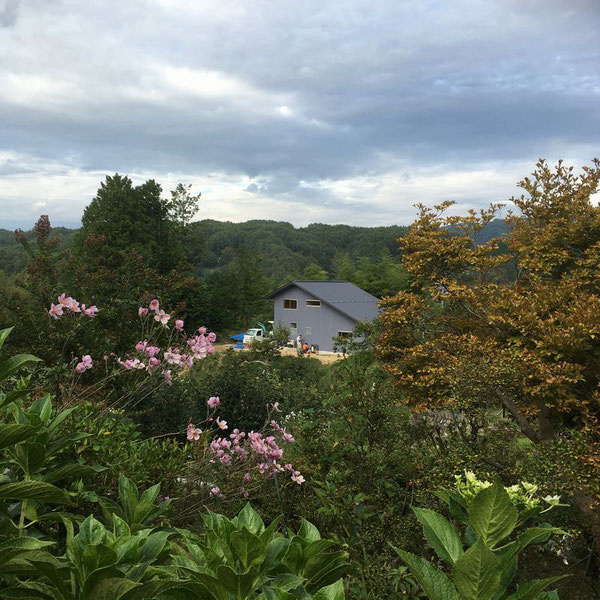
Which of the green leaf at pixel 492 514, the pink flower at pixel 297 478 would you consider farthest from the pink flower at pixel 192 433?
the green leaf at pixel 492 514

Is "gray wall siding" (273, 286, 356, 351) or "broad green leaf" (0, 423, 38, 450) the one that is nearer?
"broad green leaf" (0, 423, 38, 450)

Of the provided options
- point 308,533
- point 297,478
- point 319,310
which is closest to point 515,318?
point 297,478

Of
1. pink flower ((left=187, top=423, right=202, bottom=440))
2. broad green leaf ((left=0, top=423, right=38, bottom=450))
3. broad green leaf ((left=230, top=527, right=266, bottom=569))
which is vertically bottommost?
pink flower ((left=187, top=423, right=202, bottom=440))

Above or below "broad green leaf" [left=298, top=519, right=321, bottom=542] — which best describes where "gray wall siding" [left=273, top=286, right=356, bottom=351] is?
below

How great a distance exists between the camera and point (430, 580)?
4.04ft

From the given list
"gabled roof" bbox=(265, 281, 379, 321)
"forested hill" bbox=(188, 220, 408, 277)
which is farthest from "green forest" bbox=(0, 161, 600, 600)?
"forested hill" bbox=(188, 220, 408, 277)

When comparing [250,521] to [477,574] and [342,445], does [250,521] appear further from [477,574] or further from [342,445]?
[342,445]

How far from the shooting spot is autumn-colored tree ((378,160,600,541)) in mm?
5824

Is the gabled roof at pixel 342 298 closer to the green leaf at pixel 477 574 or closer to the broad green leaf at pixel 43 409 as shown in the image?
the broad green leaf at pixel 43 409

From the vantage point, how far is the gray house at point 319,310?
37.7m

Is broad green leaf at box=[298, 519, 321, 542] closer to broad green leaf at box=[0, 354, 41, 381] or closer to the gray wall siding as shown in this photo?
broad green leaf at box=[0, 354, 41, 381]

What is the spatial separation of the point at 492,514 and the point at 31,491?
1422 mm

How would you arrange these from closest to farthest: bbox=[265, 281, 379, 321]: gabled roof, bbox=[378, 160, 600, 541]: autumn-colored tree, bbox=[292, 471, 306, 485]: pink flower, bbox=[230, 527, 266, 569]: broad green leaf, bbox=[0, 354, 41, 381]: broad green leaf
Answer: bbox=[230, 527, 266, 569]: broad green leaf
bbox=[0, 354, 41, 381]: broad green leaf
bbox=[292, 471, 306, 485]: pink flower
bbox=[378, 160, 600, 541]: autumn-colored tree
bbox=[265, 281, 379, 321]: gabled roof

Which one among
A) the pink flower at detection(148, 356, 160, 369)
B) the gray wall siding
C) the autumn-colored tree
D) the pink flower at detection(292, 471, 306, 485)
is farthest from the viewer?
the gray wall siding
